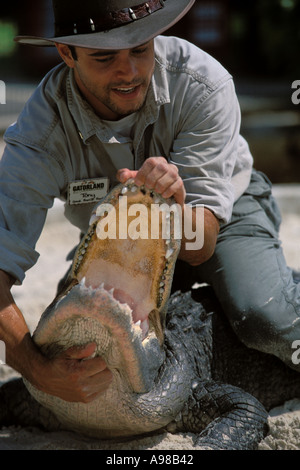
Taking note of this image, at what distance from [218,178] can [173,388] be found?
34.8 inches

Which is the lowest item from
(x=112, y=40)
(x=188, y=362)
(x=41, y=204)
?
(x=188, y=362)

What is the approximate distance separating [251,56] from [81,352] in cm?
1309

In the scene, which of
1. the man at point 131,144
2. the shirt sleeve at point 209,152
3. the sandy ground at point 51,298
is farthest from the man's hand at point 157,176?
the sandy ground at point 51,298

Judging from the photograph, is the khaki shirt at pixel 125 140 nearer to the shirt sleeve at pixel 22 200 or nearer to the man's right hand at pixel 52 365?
the shirt sleeve at pixel 22 200

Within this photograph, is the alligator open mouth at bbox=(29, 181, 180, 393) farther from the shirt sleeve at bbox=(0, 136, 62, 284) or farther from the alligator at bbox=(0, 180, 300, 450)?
the shirt sleeve at bbox=(0, 136, 62, 284)

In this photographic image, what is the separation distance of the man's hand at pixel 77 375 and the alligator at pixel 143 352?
0.11ft

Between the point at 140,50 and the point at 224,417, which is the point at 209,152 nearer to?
the point at 140,50

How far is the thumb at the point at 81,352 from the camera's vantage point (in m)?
2.23

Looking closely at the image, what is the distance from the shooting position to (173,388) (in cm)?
251

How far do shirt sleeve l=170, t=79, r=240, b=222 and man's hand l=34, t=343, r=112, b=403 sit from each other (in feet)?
2.55

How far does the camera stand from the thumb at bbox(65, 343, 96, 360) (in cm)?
223

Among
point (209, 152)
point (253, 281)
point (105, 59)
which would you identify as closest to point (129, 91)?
point (105, 59)

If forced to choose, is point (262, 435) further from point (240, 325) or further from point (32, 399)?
point (32, 399)

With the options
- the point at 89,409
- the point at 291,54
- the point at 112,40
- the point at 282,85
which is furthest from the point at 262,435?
the point at 282,85
